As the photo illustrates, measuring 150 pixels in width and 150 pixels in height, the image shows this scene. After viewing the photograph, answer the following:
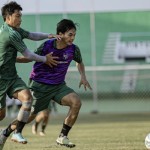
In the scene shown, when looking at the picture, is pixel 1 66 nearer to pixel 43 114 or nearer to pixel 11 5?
pixel 11 5

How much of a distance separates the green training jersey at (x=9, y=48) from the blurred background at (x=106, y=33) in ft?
56.3

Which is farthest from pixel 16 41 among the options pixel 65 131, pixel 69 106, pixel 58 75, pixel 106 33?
pixel 106 33

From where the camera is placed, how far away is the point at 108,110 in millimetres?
26188

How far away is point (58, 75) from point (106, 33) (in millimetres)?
18049

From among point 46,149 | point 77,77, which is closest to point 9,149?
point 46,149

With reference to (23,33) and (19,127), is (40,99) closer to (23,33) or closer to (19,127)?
(19,127)

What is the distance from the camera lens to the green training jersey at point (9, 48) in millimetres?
9102

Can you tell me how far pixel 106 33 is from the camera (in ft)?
90.7

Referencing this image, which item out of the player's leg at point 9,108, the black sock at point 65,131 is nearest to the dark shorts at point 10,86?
the black sock at point 65,131

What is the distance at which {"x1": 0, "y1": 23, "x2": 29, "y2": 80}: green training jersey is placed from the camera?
9.10 meters

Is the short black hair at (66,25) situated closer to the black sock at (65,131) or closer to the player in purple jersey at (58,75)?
the player in purple jersey at (58,75)

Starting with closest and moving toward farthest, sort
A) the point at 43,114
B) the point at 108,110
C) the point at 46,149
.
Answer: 1. the point at 46,149
2. the point at 43,114
3. the point at 108,110

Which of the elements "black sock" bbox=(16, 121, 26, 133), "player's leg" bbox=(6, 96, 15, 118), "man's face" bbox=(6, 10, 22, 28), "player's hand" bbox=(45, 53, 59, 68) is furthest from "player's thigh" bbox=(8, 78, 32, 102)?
"player's leg" bbox=(6, 96, 15, 118)

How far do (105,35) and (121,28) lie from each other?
0.73 m
